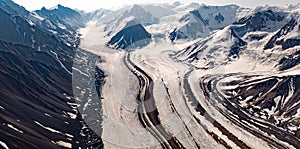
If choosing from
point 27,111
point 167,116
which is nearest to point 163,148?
point 167,116

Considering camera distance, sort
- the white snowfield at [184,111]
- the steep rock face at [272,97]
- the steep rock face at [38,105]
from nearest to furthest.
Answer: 1. the steep rock face at [38,105]
2. the white snowfield at [184,111]
3. the steep rock face at [272,97]

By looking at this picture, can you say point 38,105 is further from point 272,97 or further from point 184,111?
point 272,97

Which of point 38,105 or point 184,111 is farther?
point 184,111

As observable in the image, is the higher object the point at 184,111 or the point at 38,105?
the point at 38,105

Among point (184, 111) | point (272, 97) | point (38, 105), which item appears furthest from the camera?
point (272, 97)

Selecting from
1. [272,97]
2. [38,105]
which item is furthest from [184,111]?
[38,105]

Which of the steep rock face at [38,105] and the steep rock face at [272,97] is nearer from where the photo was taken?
the steep rock face at [38,105]

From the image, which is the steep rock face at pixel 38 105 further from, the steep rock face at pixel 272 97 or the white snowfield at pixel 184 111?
the steep rock face at pixel 272 97

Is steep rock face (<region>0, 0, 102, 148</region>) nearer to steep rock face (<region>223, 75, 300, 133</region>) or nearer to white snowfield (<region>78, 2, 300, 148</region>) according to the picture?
white snowfield (<region>78, 2, 300, 148</region>)

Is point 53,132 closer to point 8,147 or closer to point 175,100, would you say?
point 8,147

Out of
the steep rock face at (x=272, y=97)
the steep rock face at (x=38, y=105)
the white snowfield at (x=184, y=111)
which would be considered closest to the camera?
the steep rock face at (x=38, y=105)

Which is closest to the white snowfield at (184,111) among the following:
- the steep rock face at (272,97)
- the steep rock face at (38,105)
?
the steep rock face at (272,97)
